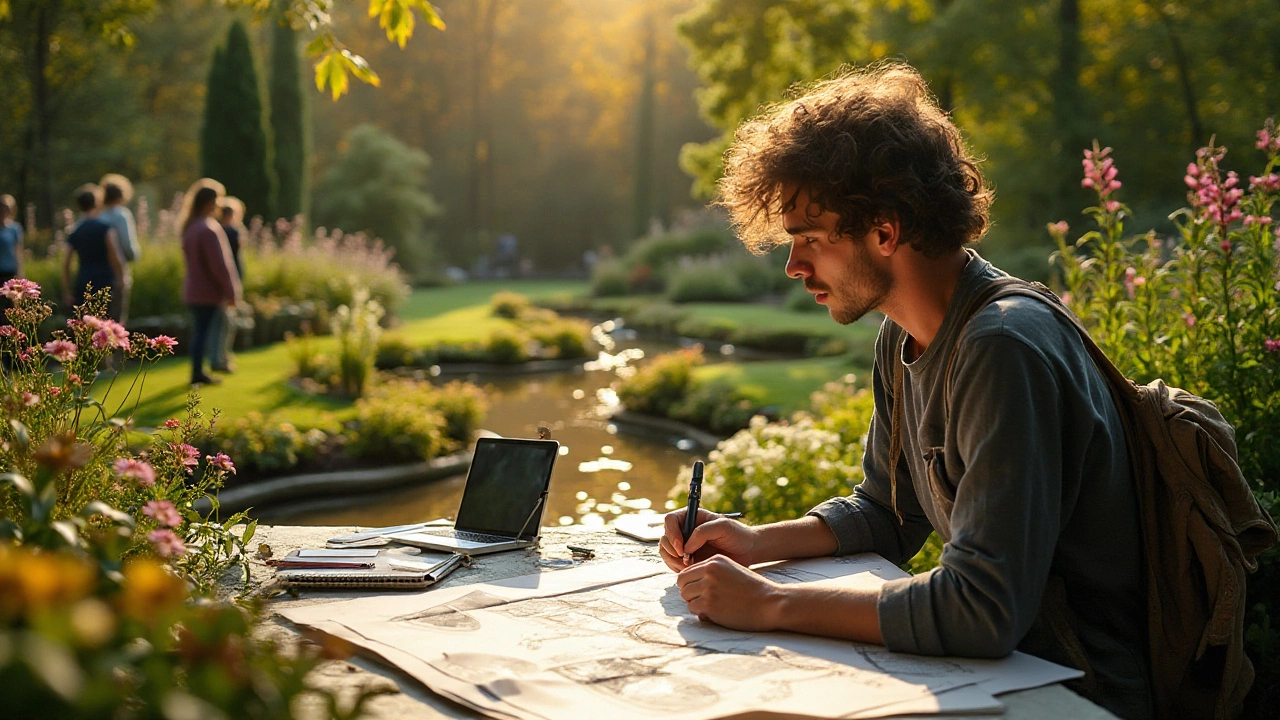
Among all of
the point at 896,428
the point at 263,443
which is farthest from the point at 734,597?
the point at 263,443

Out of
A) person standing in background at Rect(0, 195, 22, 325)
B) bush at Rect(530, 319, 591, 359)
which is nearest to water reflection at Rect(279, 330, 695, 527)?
bush at Rect(530, 319, 591, 359)

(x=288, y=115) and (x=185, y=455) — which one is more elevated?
(x=288, y=115)

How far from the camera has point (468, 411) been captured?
8.94m

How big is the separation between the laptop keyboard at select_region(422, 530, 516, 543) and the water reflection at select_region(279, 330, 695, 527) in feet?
10.0

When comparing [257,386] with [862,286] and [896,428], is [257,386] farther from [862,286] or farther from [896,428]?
[862,286]

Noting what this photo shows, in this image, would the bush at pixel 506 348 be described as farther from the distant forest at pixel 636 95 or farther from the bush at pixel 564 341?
the distant forest at pixel 636 95

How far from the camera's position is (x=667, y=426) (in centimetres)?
983

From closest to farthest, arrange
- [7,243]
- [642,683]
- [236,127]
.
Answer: [642,683] < [7,243] < [236,127]

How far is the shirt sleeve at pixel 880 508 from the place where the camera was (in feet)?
7.57

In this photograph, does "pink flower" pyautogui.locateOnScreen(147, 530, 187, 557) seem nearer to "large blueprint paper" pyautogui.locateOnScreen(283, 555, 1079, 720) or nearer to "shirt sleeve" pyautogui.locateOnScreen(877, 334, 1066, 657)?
"large blueprint paper" pyautogui.locateOnScreen(283, 555, 1079, 720)

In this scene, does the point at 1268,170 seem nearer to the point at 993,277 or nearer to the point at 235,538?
the point at 993,277

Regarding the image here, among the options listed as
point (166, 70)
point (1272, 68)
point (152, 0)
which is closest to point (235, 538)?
point (152, 0)

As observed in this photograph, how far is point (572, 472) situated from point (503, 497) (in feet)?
17.3

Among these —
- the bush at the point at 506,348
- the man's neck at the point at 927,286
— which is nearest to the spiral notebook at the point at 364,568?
the man's neck at the point at 927,286
